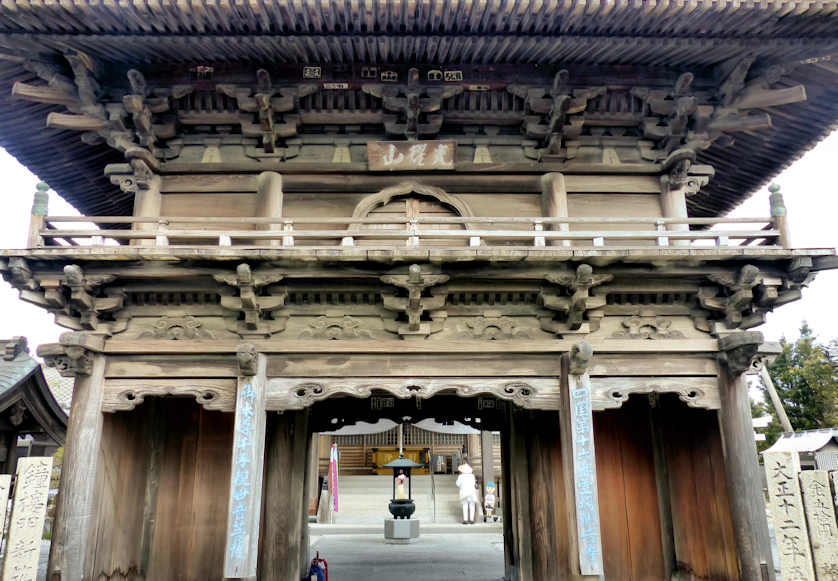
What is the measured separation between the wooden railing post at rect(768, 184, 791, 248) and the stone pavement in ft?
26.1

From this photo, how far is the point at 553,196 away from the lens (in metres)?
8.29

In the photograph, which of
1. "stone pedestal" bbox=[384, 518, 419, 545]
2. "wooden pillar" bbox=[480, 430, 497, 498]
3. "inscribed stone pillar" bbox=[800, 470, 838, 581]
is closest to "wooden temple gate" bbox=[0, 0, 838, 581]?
"inscribed stone pillar" bbox=[800, 470, 838, 581]

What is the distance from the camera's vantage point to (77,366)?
6.81 metres

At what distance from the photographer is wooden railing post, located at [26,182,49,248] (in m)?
6.67

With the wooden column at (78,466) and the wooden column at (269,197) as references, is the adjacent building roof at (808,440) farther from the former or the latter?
the wooden column at (78,466)

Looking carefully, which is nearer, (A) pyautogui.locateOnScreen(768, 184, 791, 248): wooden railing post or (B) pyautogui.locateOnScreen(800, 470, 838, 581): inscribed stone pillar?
(B) pyautogui.locateOnScreen(800, 470, 838, 581): inscribed stone pillar

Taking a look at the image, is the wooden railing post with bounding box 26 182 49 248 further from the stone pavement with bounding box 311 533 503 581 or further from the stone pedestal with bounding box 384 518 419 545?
the stone pedestal with bounding box 384 518 419 545

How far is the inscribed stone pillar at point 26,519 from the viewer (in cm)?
538

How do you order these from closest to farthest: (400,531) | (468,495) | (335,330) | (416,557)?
(335,330)
(416,557)
(400,531)
(468,495)

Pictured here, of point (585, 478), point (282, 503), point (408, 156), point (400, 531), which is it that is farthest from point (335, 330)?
point (400, 531)

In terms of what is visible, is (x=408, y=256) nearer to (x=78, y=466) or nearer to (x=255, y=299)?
(x=255, y=299)

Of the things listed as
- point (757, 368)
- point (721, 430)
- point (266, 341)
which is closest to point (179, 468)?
point (266, 341)

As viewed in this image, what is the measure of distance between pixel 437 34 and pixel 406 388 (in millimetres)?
4500

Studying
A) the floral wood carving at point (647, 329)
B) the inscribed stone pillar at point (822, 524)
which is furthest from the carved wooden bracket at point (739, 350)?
the inscribed stone pillar at point (822, 524)
